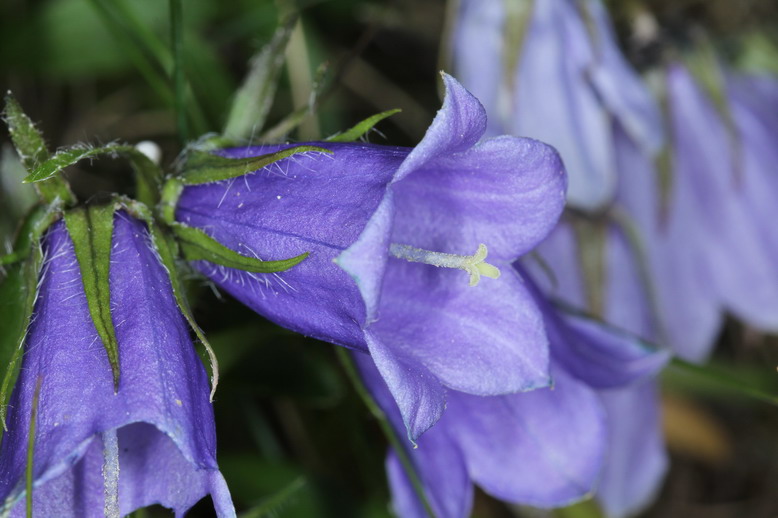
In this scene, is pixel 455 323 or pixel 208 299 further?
pixel 208 299

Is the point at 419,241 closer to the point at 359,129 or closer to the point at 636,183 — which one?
the point at 359,129

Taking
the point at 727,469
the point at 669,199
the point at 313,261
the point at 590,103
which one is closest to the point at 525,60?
the point at 590,103

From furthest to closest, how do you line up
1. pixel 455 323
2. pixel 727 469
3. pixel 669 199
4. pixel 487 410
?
pixel 727 469
pixel 669 199
pixel 487 410
pixel 455 323

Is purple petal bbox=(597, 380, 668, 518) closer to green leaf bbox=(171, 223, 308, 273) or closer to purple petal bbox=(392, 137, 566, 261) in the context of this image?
purple petal bbox=(392, 137, 566, 261)

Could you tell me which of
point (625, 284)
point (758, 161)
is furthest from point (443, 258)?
point (758, 161)

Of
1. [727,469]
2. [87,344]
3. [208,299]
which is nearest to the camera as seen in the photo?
[87,344]

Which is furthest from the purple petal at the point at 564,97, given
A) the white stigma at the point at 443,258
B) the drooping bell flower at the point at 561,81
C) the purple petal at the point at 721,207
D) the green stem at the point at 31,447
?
the green stem at the point at 31,447

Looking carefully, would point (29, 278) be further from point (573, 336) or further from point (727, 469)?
point (727, 469)

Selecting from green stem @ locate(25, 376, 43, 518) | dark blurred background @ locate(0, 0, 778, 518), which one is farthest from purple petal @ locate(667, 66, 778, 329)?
green stem @ locate(25, 376, 43, 518)
